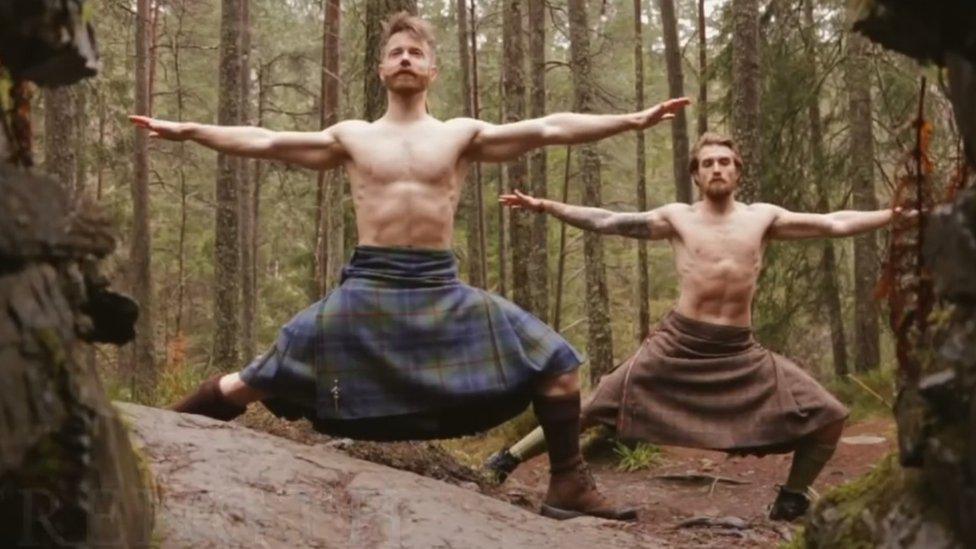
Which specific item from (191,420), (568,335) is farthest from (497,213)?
(191,420)

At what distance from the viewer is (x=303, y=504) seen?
13.4 ft

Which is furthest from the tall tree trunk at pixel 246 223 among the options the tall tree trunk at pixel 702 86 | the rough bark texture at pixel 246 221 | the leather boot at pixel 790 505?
the leather boot at pixel 790 505

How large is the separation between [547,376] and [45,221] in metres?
3.11

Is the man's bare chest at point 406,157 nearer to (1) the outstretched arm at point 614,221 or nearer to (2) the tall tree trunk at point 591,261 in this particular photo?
(1) the outstretched arm at point 614,221

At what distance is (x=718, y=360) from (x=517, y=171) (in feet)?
22.5

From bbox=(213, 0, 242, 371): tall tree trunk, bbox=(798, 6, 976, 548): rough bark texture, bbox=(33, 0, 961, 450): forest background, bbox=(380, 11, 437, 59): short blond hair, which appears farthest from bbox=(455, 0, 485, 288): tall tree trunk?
bbox=(798, 6, 976, 548): rough bark texture

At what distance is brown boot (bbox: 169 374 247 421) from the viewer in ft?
16.8

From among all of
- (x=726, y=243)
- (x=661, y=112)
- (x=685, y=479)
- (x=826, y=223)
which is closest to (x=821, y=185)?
(x=685, y=479)

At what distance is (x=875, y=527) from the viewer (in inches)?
113

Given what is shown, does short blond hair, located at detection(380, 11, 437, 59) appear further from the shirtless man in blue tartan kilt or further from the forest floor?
the forest floor

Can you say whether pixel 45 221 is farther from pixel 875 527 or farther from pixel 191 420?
pixel 191 420

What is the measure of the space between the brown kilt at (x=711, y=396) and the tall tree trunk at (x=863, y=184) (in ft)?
16.5

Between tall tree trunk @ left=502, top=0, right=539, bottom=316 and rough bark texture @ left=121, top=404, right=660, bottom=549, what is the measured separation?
6.31 meters

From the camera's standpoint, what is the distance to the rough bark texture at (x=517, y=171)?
11.5 metres
